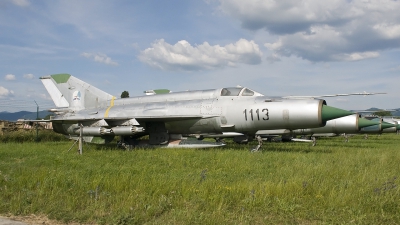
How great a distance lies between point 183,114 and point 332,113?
18.2 feet

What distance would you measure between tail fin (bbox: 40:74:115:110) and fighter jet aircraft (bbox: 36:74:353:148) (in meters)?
0.05

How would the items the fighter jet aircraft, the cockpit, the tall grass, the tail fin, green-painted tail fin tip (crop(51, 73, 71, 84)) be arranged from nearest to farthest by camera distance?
the fighter jet aircraft, the cockpit, the tail fin, green-painted tail fin tip (crop(51, 73, 71, 84)), the tall grass

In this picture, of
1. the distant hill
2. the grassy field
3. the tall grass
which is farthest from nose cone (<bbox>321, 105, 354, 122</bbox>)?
the tall grass

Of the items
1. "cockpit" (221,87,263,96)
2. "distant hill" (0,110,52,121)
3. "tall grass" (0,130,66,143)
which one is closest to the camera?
"cockpit" (221,87,263,96)

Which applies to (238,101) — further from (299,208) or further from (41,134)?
(41,134)

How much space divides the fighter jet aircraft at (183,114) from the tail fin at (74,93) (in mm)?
48

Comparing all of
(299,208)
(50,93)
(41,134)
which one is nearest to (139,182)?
(299,208)

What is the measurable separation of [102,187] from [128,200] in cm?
106

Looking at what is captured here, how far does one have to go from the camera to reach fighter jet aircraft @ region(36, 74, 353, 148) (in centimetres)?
1107

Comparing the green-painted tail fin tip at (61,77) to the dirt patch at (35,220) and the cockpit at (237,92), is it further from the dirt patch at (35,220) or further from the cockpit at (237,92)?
the dirt patch at (35,220)

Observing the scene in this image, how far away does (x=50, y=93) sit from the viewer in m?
17.3

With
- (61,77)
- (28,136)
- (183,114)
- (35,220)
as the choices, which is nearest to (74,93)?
(61,77)

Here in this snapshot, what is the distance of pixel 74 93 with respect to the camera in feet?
54.6

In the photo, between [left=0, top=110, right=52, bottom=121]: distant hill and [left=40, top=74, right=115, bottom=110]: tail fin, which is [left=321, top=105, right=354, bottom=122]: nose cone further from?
[left=0, top=110, right=52, bottom=121]: distant hill
